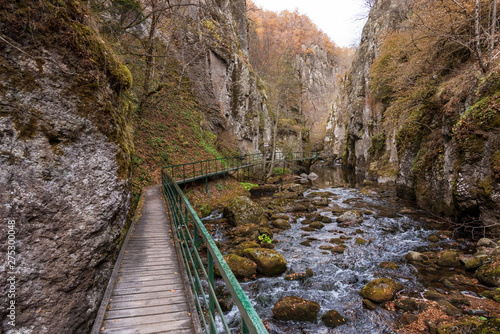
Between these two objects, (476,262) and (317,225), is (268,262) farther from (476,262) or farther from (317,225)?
(476,262)

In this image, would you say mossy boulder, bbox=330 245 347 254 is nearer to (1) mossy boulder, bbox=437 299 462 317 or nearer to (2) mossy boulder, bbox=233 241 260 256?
(2) mossy boulder, bbox=233 241 260 256

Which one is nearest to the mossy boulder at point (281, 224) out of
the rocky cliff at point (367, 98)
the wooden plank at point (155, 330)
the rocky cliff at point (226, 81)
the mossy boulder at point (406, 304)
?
the mossy boulder at point (406, 304)

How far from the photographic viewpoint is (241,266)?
655 centimetres

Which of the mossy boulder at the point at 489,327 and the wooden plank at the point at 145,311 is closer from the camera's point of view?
the wooden plank at the point at 145,311

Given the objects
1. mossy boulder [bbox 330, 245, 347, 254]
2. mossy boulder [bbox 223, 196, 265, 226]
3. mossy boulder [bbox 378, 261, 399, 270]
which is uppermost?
mossy boulder [bbox 223, 196, 265, 226]

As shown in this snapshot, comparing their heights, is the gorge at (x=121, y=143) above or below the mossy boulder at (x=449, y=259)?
above

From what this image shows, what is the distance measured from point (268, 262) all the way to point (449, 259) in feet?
16.8

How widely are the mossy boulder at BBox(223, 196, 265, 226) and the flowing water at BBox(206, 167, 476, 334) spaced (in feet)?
3.99

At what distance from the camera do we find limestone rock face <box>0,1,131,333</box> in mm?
3105

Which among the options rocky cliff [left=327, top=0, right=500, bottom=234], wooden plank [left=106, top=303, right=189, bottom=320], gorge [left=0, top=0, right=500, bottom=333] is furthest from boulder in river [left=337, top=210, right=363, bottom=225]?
wooden plank [left=106, top=303, right=189, bottom=320]

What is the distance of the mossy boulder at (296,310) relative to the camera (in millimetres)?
4912

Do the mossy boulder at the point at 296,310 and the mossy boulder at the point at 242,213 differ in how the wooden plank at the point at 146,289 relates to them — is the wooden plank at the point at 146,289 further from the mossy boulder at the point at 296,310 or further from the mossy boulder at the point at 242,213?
the mossy boulder at the point at 242,213

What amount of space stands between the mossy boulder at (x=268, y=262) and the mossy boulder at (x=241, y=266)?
18cm

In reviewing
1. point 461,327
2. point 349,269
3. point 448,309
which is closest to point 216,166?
point 349,269
